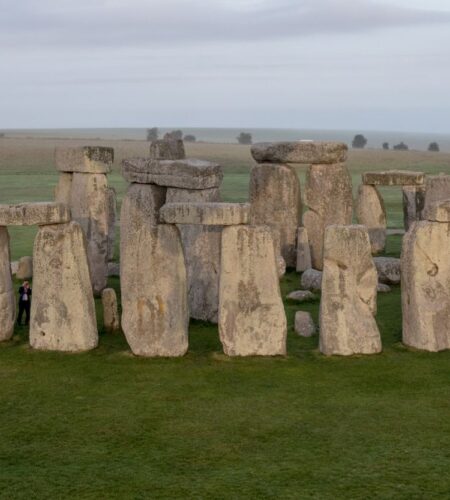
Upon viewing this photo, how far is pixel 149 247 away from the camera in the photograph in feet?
47.8

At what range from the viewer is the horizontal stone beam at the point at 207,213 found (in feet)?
45.6

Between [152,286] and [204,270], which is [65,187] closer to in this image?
[204,270]

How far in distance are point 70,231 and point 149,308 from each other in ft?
5.76

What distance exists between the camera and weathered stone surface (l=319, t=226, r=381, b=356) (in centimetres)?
1437

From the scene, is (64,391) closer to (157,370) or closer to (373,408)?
(157,370)

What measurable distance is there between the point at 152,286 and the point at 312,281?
659cm

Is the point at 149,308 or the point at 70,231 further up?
the point at 70,231

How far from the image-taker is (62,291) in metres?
14.7

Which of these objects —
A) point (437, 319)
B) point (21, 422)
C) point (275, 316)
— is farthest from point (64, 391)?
point (437, 319)

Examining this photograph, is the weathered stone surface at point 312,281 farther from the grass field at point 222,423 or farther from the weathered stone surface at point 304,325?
the grass field at point 222,423

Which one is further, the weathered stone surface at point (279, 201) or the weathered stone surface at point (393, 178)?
the weathered stone surface at point (393, 178)

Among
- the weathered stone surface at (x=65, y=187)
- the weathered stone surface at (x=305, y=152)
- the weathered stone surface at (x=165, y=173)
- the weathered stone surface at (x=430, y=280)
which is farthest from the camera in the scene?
the weathered stone surface at (x=305, y=152)

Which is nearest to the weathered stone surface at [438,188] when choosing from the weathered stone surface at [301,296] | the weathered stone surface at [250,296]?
the weathered stone surface at [301,296]

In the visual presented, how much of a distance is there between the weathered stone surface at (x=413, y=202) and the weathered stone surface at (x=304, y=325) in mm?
10654
